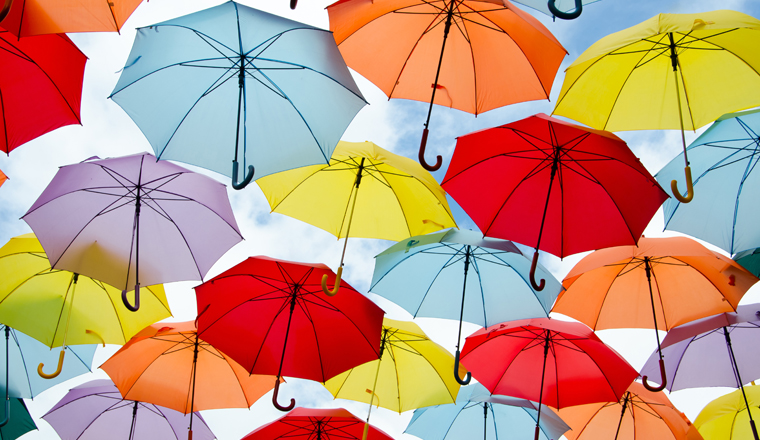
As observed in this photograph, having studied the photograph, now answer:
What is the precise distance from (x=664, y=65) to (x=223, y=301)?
18.0ft

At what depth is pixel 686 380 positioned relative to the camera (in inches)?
294

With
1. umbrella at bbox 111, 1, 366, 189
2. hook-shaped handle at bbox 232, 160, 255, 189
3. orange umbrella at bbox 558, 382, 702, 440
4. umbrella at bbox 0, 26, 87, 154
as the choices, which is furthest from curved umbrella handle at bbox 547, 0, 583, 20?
orange umbrella at bbox 558, 382, 702, 440

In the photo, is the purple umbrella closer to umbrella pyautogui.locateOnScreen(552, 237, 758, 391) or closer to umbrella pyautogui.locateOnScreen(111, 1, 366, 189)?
umbrella pyautogui.locateOnScreen(111, 1, 366, 189)

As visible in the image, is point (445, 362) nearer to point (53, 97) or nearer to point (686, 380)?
point (686, 380)

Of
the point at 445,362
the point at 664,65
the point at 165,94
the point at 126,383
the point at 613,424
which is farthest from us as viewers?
the point at 613,424

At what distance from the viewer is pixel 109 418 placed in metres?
8.37

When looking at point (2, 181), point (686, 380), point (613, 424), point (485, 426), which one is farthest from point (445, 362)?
point (2, 181)

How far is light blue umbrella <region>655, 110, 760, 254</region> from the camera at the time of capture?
6.21m

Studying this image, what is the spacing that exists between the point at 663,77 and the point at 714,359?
4.08 m

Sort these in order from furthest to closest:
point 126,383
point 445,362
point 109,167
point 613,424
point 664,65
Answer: point 613,424, point 445,362, point 126,383, point 109,167, point 664,65

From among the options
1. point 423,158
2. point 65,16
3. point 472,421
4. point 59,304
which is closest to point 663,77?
point 423,158

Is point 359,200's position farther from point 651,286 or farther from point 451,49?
point 651,286

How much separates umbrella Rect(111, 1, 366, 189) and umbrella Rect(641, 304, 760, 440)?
5.47m

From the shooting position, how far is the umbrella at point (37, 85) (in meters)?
5.28
